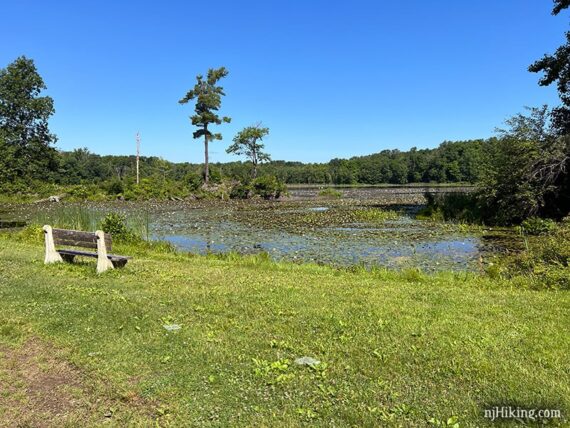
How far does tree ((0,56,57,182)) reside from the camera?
1731 inches

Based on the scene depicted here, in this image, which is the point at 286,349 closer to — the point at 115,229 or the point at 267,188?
the point at 115,229

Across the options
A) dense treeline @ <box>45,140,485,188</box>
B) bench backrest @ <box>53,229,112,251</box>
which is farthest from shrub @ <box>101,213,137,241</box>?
dense treeline @ <box>45,140,485,188</box>

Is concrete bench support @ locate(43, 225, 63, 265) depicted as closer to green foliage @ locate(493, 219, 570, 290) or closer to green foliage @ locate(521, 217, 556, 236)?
green foliage @ locate(493, 219, 570, 290)

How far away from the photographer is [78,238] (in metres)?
9.47

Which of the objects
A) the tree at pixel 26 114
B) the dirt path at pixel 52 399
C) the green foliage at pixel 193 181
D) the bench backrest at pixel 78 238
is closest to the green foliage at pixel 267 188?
the green foliage at pixel 193 181

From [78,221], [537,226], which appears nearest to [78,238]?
[78,221]

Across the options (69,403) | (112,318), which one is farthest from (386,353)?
(112,318)

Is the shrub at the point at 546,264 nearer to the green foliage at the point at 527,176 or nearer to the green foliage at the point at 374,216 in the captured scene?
the green foliage at the point at 527,176

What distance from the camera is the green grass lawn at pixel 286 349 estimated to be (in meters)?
3.59

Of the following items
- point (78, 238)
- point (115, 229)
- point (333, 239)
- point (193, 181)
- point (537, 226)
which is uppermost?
point (193, 181)

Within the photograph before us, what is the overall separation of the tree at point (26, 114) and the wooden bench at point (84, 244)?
3796 centimetres

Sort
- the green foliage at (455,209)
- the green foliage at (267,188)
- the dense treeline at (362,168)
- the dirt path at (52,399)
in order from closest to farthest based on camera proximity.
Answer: the dirt path at (52,399) < the green foliage at (455,209) < the green foliage at (267,188) < the dense treeline at (362,168)

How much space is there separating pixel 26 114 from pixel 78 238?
45.1m

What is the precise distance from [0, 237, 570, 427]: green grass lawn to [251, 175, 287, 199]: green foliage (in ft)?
140
